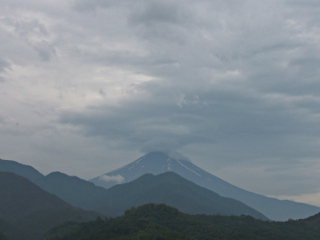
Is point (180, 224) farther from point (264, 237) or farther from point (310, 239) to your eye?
Answer: point (310, 239)

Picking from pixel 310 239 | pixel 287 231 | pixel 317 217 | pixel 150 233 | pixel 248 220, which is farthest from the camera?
pixel 317 217

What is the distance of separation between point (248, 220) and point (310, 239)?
31768 millimetres

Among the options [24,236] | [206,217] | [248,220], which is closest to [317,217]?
[248,220]

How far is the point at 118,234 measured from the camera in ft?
390

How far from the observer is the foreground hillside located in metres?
119

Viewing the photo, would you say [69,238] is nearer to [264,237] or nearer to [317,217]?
[264,237]

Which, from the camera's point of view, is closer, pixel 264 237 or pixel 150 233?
pixel 150 233

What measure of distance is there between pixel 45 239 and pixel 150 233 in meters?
62.9

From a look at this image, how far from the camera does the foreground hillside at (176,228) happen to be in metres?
119

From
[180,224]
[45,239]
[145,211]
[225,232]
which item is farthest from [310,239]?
[45,239]

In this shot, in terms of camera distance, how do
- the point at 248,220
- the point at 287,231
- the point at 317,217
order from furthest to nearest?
the point at 317,217 → the point at 248,220 → the point at 287,231

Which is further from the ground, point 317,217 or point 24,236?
point 317,217

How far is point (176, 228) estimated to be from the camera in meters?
142

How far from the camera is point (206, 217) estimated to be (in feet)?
586
